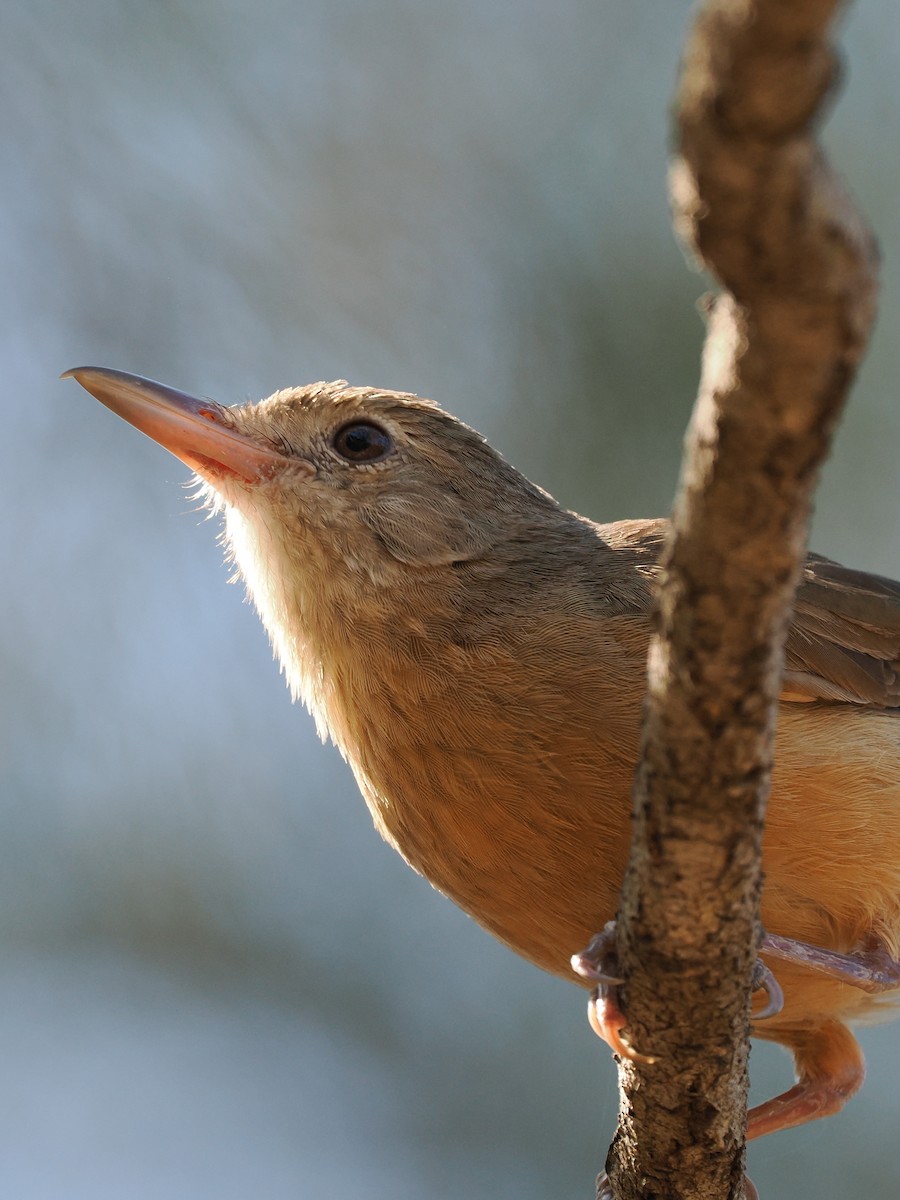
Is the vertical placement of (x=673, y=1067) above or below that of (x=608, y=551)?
below

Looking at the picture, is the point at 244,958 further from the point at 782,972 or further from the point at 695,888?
the point at 695,888

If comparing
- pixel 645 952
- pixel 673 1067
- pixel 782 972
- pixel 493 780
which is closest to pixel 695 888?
pixel 645 952

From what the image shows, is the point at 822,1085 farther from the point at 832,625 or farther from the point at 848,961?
the point at 832,625

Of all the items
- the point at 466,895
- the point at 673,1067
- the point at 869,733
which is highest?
the point at 869,733

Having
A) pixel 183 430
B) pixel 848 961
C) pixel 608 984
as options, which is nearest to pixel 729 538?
pixel 608 984

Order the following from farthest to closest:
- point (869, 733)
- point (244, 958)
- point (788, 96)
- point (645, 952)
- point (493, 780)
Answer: point (244, 958)
point (869, 733)
point (493, 780)
point (645, 952)
point (788, 96)

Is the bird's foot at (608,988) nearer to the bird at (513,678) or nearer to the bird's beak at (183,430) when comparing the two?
the bird at (513,678)
